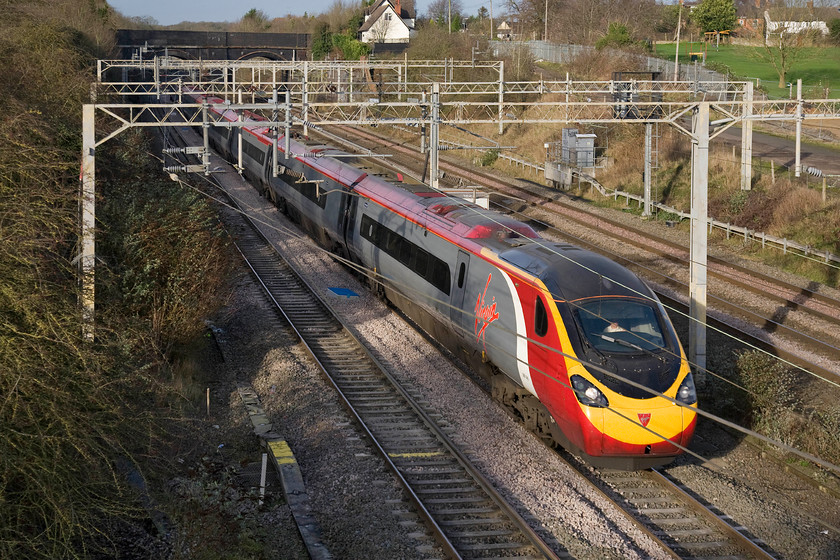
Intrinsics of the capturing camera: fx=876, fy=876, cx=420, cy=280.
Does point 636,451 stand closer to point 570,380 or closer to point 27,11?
point 570,380

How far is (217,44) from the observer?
255 ft

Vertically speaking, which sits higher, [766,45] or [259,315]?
[766,45]

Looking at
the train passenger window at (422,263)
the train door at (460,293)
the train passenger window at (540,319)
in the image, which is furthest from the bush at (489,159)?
the train passenger window at (540,319)

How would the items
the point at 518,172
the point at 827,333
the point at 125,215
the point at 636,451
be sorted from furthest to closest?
1. the point at 518,172
2. the point at 827,333
3. the point at 125,215
4. the point at 636,451

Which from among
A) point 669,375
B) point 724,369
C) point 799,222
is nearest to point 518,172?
point 799,222

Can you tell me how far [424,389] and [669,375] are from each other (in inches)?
191

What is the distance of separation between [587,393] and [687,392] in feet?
4.58

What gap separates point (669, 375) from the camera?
11.2m

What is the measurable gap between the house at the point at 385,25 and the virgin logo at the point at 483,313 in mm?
81485

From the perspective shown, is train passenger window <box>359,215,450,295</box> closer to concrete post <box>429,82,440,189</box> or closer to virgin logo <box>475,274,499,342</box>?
virgin logo <box>475,274,499,342</box>

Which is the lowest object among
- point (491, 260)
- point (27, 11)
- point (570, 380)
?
point (570, 380)

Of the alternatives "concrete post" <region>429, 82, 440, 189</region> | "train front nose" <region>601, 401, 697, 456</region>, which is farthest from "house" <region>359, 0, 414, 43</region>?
"train front nose" <region>601, 401, 697, 456</region>

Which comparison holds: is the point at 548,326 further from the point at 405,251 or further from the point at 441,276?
the point at 405,251

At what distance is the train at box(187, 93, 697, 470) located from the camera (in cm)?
1085
